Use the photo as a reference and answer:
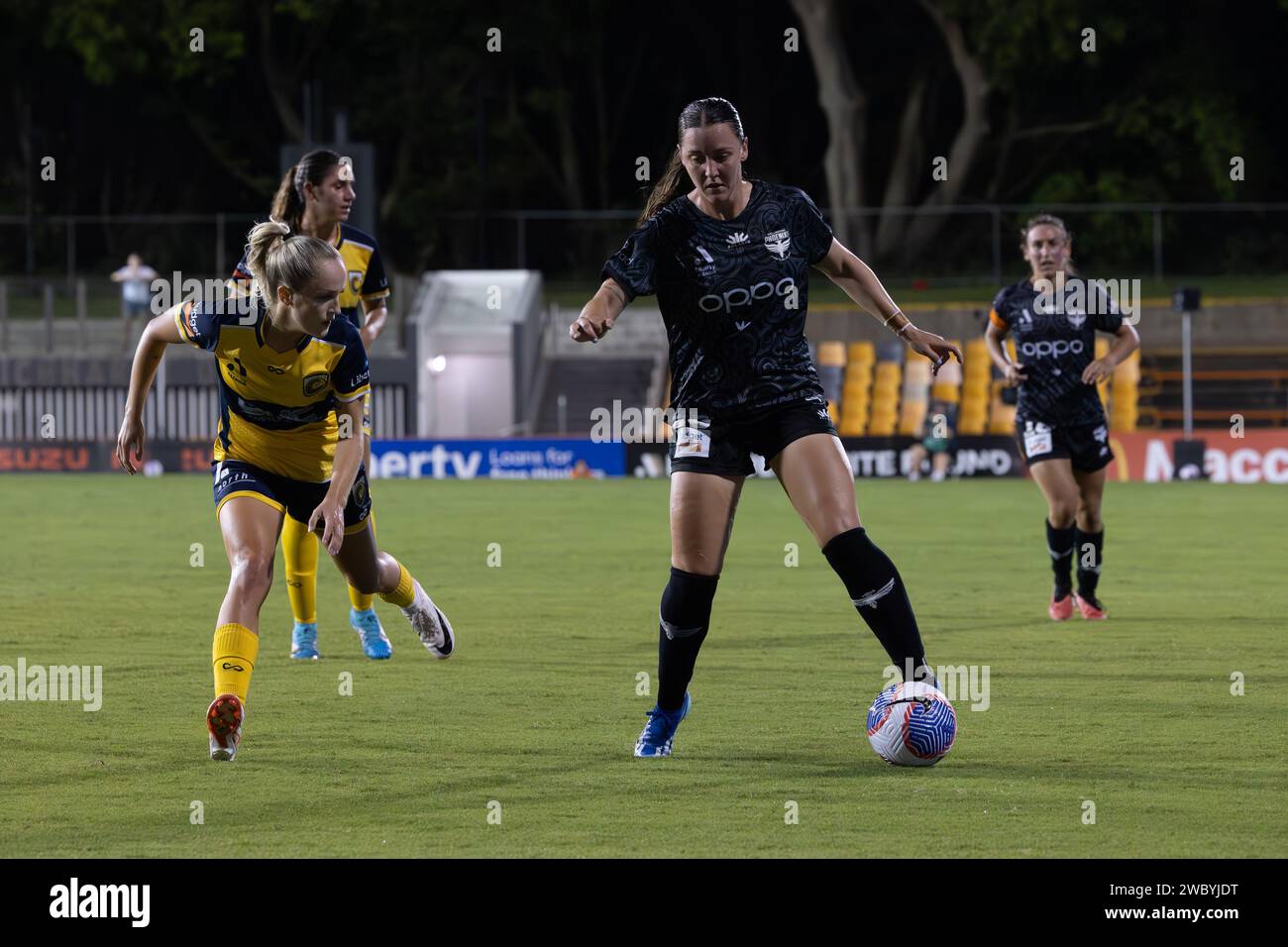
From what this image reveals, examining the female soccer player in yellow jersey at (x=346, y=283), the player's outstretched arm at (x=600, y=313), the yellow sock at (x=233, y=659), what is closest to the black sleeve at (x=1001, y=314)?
the female soccer player in yellow jersey at (x=346, y=283)

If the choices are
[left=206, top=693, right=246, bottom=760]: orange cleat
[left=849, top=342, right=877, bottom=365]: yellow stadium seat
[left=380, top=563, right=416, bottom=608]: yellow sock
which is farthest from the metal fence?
[left=206, top=693, right=246, bottom=760]: orange cleat

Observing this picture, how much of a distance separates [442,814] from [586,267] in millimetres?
30960

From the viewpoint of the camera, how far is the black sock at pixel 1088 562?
451 inches

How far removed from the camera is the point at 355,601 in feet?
31.9

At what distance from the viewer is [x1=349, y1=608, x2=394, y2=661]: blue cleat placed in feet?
31.8

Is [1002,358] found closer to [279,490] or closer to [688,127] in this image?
[279,490]

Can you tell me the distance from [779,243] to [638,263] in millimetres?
480

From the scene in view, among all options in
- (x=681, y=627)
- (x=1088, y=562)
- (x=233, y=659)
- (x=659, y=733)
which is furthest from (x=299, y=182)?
(x=1088, y=562)

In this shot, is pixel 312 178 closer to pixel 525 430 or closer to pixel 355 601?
pixel 355 601

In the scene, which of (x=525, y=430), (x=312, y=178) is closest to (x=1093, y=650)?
(x=312, y=178)

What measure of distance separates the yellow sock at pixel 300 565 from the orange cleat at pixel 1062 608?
13.8 feet

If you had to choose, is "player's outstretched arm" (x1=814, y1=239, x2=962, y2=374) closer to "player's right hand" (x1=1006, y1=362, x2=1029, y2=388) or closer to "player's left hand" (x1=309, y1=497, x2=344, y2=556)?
"player's left hand" (x1=309, y1=497, x2=344, y2=556)

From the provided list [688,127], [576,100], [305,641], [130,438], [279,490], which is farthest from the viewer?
[576,100]

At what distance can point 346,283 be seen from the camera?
846 centimetres
